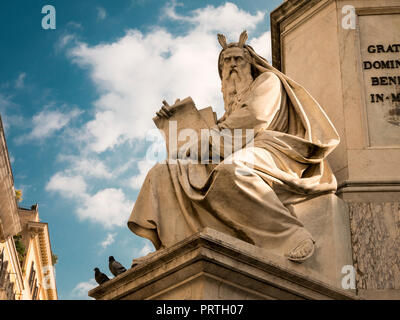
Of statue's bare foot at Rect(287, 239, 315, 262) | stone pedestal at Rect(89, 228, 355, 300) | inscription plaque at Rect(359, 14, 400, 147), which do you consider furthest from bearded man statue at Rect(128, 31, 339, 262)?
inscription plaque at Rect(359, 14, 400, 147)

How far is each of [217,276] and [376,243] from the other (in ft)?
7.23

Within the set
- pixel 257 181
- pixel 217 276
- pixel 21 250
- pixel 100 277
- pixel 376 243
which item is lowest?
pixel 217 276

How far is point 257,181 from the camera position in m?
7.68

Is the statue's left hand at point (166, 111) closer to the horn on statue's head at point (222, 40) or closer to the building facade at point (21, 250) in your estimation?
the horn on statue's head at point (222, 40)

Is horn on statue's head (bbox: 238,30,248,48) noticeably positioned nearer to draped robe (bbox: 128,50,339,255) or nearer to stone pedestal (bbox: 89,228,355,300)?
draped robe (bbox: 128,50,339,255)

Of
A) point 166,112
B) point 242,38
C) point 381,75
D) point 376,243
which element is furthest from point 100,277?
point 381,75

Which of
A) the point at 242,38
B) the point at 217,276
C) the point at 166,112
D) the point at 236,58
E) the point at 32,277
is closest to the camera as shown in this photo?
the point at 217,276

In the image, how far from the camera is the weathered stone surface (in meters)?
7.83

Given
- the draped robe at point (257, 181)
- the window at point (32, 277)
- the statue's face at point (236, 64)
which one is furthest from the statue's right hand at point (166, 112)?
the window at point (32, 277)

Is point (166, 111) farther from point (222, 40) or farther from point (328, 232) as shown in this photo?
point (328, 232)

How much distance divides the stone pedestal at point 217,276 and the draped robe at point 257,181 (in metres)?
0.56

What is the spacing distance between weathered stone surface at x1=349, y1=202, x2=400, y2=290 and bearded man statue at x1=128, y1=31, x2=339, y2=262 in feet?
1.59

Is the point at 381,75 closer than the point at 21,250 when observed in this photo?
Yes

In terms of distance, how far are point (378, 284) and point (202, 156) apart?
7.39 ft
